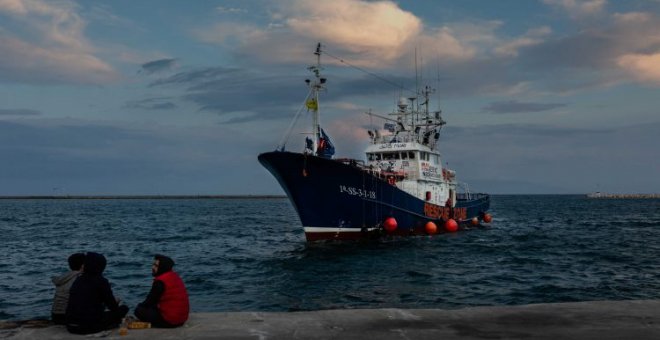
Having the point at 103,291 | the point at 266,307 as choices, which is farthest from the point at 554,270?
the point at 103,291

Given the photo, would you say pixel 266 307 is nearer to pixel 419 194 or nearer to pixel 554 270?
pixel 554 270

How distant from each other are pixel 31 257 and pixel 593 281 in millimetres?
26277

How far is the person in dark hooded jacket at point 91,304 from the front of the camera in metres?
7.05

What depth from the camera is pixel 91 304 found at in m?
7.16

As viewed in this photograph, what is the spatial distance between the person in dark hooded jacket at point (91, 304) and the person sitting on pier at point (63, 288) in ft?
1.47

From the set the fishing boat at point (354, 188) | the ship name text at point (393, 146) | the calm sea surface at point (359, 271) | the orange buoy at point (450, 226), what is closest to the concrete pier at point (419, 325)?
the calm sea surface at point (359, 271)

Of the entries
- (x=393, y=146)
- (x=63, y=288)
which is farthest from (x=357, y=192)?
(x=63, y=288)

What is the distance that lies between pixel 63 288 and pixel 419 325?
5.06 m

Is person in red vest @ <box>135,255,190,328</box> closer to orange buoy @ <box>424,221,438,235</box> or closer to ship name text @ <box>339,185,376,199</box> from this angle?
ship name text @ <box>339,185,376,199</box>

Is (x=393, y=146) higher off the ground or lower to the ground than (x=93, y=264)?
higher

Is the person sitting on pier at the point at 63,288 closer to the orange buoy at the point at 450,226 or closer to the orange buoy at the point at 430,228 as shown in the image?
the orange buoy at the point at 430,228

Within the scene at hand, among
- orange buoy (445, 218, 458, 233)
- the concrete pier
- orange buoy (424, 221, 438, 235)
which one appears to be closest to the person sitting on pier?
the concrete pier

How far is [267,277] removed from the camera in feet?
69.3

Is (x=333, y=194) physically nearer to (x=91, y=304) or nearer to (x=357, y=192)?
(x=357, y=192)
